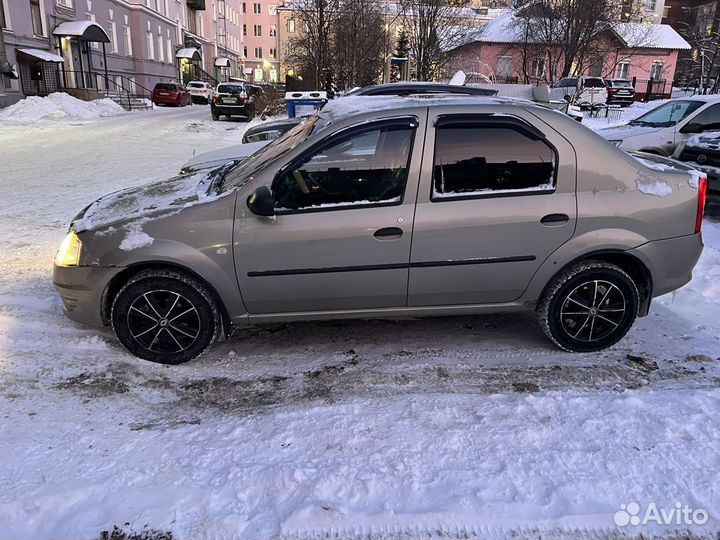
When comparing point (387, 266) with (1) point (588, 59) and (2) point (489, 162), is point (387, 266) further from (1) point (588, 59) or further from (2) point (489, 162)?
(1) point (588, 59)

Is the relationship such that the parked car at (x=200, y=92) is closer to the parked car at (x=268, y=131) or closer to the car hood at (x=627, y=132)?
the parked car at (x=268, y=131)

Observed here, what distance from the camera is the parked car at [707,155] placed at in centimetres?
845

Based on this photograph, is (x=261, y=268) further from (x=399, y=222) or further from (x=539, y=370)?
(x=539, y=370)

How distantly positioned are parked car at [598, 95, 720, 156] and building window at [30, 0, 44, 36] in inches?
1214

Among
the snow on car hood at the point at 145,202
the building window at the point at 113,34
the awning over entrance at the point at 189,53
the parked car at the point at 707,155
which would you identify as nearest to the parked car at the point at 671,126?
the parked car at the point at 707,155

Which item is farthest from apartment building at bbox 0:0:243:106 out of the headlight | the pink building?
the headlight

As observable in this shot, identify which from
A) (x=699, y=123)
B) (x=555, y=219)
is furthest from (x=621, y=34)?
(x=555, y=219)

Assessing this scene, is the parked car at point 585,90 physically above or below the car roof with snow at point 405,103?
above

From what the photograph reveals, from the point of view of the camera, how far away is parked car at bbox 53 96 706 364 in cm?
369

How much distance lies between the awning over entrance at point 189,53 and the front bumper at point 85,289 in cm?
5126

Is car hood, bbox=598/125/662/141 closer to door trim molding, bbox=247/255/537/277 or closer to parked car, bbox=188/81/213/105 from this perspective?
door trim molding, bbox=247/255/537/277

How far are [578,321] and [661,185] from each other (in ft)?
3.67

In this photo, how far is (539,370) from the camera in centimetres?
388
